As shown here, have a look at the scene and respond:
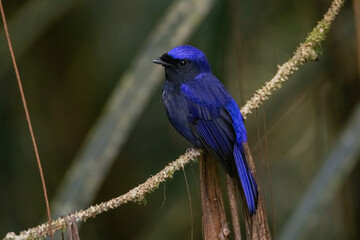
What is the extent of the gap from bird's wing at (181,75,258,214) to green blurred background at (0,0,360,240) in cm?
45

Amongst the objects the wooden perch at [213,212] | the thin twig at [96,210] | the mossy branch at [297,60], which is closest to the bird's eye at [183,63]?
the mossy branch at [297,60]

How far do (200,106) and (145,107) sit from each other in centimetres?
77

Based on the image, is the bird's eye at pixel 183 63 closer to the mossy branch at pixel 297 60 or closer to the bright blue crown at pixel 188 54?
the bright blue crown at pixel 188 54

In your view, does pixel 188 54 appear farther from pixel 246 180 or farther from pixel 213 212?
pixel 213 212

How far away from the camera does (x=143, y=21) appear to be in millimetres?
4625

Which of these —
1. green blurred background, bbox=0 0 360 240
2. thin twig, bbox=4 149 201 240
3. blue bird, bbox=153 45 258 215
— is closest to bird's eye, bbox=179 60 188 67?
blue bird, bbox=153 45 258 215

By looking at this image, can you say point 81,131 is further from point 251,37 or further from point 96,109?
point 251,37

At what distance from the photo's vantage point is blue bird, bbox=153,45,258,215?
10.4ft

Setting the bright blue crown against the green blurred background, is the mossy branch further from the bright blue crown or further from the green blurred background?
the green blurred background

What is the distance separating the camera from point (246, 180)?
2.54 metres

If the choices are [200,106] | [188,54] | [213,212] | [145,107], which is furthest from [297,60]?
[145,107]

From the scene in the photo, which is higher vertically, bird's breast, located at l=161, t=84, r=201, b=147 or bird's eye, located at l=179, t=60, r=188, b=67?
bird's eye, located at l=179, t=60, r=188, b=67

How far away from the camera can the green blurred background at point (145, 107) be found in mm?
4070

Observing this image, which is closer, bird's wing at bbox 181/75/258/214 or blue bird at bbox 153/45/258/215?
bird's wing at bbox 181/75/258/214
